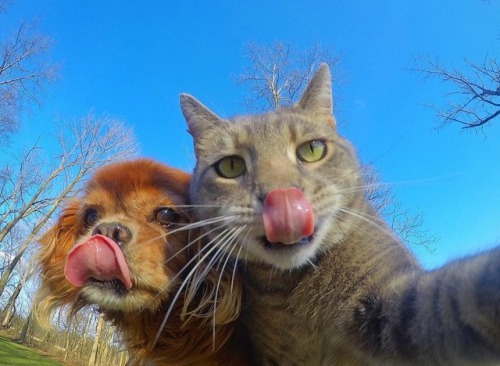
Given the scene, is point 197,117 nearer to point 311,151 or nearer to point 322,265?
point 311,151

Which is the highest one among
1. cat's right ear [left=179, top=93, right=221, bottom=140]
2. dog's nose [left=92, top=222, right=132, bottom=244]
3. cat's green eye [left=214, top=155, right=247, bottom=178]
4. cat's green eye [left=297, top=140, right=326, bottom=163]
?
cat's right ear [left=179, top=93, right=221, bottom=140]

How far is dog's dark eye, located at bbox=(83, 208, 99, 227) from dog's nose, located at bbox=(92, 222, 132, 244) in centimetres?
20

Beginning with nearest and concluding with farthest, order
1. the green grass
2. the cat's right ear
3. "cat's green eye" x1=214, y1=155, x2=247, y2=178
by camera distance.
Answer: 1. "cat's green eye" x1=214, y1=155, x2=247, y2=178
2. the cat's right ear
3. the green grass

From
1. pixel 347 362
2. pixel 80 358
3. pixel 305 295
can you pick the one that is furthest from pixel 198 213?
pixel 80 358

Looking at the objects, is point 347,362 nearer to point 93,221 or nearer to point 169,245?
point 169,245

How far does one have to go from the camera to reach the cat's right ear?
2148 mm

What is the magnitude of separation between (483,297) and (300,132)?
113 cm

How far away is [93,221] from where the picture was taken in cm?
164

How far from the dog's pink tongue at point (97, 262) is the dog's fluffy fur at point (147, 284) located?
0.04m

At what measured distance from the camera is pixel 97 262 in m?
1.32

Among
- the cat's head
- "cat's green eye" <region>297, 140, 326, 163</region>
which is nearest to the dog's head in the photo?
the cat's head

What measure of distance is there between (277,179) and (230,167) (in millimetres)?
403

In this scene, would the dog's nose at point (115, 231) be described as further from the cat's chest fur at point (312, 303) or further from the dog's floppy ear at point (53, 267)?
the cat's chest fur at point (312, 303)

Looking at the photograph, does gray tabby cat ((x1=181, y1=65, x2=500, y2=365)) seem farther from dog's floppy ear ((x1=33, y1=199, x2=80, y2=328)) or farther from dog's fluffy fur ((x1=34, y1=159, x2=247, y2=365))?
dog's floppy ear ((x1=33, y1=199, x2=80, y2=328))
